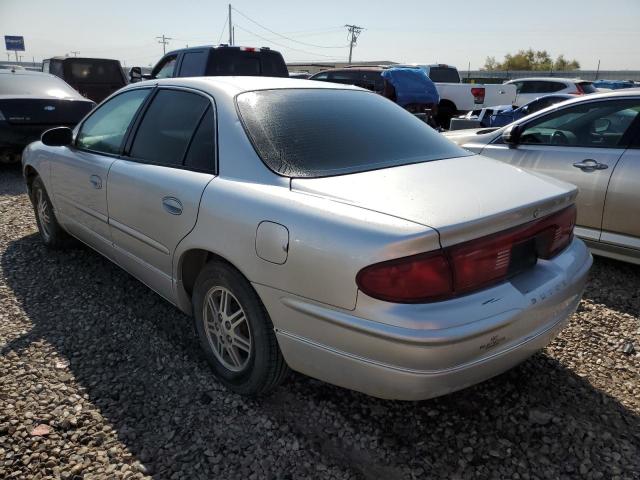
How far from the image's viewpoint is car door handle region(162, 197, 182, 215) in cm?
255

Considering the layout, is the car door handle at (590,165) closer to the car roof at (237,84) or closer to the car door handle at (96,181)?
the car roof at (237,84)

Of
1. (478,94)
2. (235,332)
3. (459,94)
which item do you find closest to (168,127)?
(235,332)

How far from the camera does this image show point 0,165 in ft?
27.3

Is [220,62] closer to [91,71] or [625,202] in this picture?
[91,71]

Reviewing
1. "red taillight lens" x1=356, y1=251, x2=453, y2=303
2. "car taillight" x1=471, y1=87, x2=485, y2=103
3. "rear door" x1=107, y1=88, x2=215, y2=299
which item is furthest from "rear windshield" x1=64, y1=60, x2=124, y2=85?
"red taillight lens" x1=356, y1=251, x2=453, y2=303

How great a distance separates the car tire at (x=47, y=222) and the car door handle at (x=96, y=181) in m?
1.07

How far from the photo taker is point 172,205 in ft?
8.53

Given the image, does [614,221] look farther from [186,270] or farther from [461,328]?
[186,270]

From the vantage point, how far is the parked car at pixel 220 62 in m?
8.46

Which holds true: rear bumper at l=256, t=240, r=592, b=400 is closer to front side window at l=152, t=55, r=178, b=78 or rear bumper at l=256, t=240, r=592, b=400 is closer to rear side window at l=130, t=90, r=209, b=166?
rear side window at l=130, t=90, r=209, b=166

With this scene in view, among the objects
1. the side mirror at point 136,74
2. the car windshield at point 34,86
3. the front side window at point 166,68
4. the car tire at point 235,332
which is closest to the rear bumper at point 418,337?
the car tire at point 235,332

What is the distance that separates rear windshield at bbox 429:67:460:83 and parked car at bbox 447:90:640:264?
1364 cm

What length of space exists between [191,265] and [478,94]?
45.7 feet

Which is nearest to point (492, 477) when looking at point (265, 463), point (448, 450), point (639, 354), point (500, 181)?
point (448, 450)
